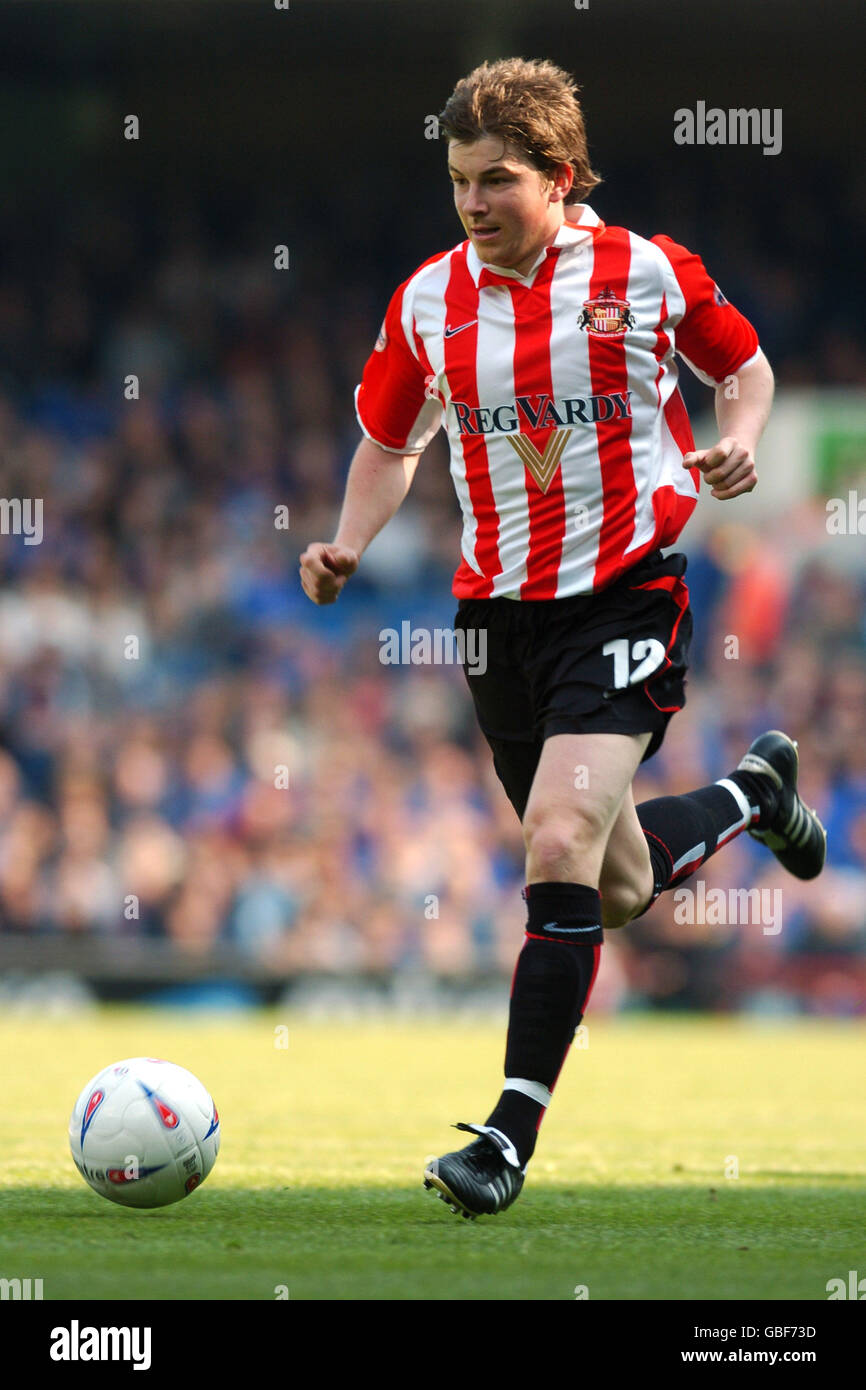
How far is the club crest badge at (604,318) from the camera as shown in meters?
4.52

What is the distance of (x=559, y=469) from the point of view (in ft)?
14.9

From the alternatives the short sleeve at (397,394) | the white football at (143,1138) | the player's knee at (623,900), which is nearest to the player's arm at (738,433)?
the short sleeve at (397,394)

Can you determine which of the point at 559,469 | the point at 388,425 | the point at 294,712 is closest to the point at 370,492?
the point at 388,425

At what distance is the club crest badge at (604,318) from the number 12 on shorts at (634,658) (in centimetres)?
73

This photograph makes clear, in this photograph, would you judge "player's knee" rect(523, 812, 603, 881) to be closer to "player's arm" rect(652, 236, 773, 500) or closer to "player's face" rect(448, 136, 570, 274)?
"player's arm" rect(652, 236, 773, 500)

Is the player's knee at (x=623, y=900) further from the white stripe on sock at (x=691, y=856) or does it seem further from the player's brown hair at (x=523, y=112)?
the player's brown hair at (x=523, y=112)

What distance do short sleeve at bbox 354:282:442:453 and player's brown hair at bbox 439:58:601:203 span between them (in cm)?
50

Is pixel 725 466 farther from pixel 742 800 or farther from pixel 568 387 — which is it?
pixel 742 800

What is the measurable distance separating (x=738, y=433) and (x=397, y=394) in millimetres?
887

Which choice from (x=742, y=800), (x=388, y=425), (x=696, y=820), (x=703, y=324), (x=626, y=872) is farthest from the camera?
(x=742, y=800)

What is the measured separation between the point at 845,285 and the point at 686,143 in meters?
2.12

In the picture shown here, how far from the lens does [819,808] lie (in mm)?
13406

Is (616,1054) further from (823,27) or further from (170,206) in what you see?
(170,206)
